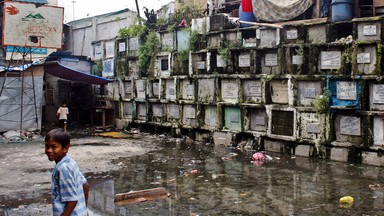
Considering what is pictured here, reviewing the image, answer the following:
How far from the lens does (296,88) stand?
10.9m

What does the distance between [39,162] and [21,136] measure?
15.0 feet

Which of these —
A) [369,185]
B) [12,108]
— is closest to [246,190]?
[369,185]

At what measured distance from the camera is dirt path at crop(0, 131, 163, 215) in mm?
6945

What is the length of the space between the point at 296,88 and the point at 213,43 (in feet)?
11.3

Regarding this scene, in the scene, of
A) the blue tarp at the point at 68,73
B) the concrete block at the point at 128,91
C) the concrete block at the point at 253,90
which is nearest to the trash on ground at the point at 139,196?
the concrete block at the point at 253,90

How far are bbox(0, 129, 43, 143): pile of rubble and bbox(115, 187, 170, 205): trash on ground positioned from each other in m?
8.44

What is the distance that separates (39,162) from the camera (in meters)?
9.91

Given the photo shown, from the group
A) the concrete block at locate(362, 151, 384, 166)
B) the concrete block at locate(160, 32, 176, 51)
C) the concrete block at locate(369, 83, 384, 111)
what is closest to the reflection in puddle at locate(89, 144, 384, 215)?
the concrete block at locate(362, 151, 384, 166)

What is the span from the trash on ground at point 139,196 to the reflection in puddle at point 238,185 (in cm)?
12

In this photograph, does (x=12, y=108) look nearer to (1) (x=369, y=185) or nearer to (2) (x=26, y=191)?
(2) (x=26, y=191)

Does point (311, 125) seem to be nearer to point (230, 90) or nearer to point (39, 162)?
point (230, 90)

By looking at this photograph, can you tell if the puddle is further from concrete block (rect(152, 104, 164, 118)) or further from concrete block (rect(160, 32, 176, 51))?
concrete block (rect(160, 32, 176, 51))

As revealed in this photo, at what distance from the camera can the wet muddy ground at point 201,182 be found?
6163 mm

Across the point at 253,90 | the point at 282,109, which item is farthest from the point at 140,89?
the point at 282,109
